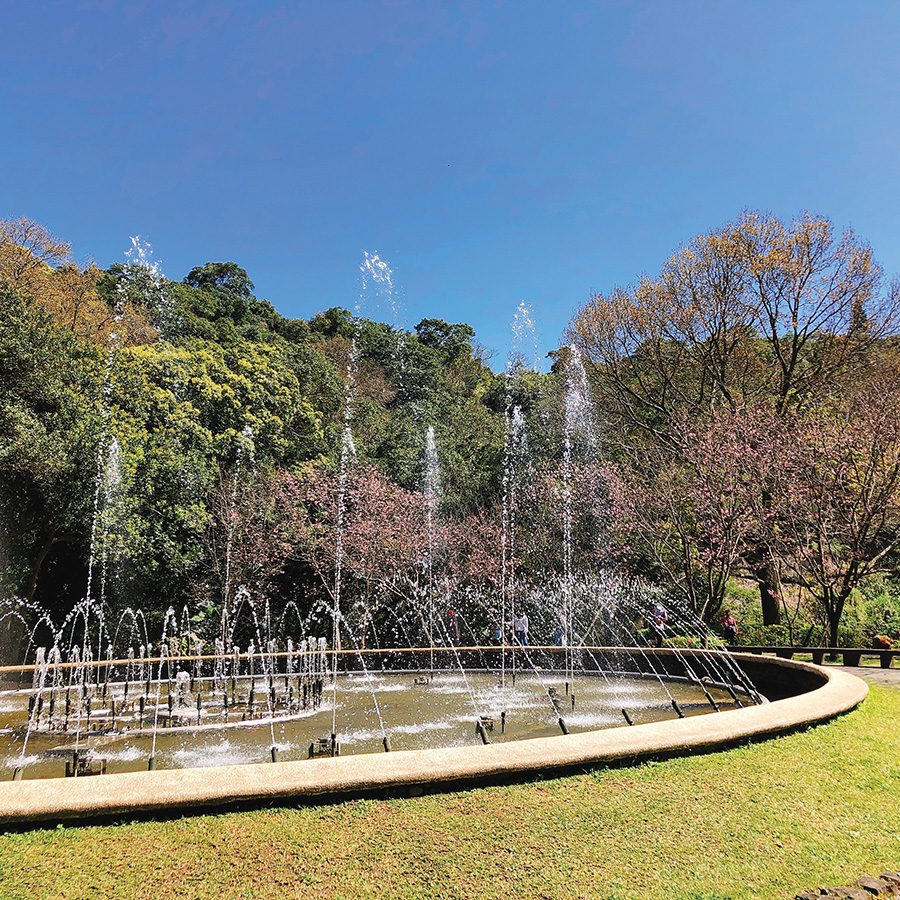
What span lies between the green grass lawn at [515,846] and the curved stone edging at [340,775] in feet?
0.35

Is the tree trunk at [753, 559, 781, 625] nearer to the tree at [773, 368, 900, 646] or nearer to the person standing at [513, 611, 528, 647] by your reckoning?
the tree at [773, 368, 900, 646]

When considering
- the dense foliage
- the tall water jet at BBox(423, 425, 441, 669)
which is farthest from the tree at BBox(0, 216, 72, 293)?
the tall water jet at BBox(423, 425, 441, 669)

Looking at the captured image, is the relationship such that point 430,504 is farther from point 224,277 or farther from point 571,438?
point 224,277

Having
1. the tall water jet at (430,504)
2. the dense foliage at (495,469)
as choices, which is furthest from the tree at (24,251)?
the tall water jet at (430,504)

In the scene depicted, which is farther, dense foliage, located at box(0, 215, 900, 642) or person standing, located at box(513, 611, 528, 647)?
person standing, located at box(513, 611, 528, 647)

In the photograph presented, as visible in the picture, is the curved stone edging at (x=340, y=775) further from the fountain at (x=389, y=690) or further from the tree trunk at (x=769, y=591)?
the tree trunk at (x=769, y=591)

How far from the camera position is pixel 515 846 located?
12.5 feet

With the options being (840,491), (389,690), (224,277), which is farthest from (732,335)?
(224,277)

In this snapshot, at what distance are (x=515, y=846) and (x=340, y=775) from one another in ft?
4.08

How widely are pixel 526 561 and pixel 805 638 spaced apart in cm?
926

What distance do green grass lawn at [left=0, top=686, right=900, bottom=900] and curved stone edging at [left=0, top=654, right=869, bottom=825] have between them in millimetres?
105

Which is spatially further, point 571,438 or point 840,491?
point 571,438

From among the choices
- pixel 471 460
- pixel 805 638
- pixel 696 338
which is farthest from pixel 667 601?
pixel 471 460

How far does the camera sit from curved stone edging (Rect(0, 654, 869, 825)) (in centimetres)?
393
